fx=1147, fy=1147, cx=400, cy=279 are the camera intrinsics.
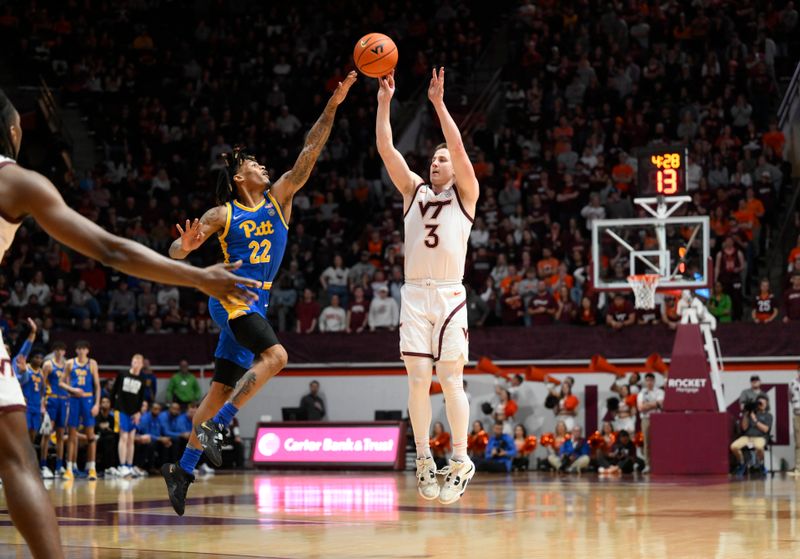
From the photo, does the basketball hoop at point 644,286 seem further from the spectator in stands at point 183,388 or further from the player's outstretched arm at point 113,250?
the player's outstretched arm at point 113,250

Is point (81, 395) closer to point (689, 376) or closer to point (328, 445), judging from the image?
point (328, 445)

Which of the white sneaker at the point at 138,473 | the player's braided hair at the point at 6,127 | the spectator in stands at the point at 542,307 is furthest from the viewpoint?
the spectator in stands at the point at 542,307

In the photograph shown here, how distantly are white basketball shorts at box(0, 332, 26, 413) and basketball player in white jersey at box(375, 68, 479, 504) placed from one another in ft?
14.9

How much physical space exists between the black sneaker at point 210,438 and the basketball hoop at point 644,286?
10747 millimetres

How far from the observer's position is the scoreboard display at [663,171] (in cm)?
1814

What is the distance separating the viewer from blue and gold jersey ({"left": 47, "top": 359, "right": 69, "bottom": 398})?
1933 cm

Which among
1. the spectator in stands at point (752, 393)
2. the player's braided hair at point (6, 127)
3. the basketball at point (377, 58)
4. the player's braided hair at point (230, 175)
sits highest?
the basketball at point (377, 58)

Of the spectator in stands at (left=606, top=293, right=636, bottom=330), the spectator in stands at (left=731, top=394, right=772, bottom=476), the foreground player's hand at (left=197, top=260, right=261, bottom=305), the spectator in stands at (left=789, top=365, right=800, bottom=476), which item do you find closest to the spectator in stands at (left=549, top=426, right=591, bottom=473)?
the spectator in stands at (left=606, top=293, right=636, bottom=330)

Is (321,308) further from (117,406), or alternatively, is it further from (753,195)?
(753,195)

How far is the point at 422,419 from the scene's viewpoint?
9.12m

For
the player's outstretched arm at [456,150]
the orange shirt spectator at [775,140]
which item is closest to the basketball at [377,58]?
the player's outstretched arm at [456,150]

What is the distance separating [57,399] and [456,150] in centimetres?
1259

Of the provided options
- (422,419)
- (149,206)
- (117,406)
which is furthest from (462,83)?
(422,419)

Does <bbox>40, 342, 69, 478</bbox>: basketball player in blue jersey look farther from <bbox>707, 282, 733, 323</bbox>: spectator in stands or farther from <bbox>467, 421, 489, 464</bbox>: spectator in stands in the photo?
<bbox>707, 282, 733, 323</bbox>: spectator in stands
